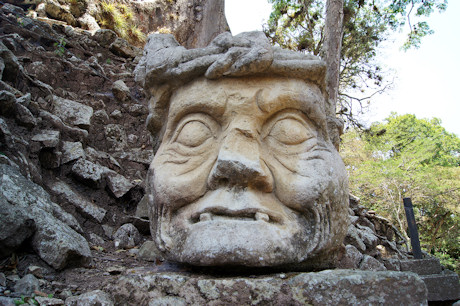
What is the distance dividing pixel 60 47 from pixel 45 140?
2.72 metres

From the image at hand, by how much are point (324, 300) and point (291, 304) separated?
151mm

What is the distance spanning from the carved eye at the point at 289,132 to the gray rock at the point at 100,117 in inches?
122

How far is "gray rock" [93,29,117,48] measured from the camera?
6.95 meters

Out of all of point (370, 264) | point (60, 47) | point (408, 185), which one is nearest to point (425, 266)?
point (370, 264)

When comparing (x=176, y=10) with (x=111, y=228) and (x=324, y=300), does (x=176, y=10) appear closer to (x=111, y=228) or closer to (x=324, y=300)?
(x=111, y=228)

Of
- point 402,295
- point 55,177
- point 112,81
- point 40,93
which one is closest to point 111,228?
point 55,177

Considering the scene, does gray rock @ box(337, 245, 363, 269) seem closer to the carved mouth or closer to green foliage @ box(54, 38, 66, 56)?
the carved mouth

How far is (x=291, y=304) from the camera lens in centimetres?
157

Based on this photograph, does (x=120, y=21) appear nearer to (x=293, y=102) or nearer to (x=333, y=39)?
(x=333, y=39)

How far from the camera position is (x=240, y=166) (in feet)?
6.96

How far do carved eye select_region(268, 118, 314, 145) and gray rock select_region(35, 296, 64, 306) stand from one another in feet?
5.31

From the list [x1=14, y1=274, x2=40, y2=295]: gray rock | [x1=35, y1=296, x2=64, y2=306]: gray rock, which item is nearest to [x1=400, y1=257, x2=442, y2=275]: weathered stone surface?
[x1=35, y1=296, x2=64, y2=306]: gray rock

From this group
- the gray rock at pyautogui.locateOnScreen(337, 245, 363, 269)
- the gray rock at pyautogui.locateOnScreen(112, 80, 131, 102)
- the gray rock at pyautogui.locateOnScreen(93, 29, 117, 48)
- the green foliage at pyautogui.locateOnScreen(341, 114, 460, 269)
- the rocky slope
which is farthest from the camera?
the green foliage at pyautogui.locateOnScreen(341, 114, 460, 269)

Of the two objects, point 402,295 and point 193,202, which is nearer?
point 402,295
